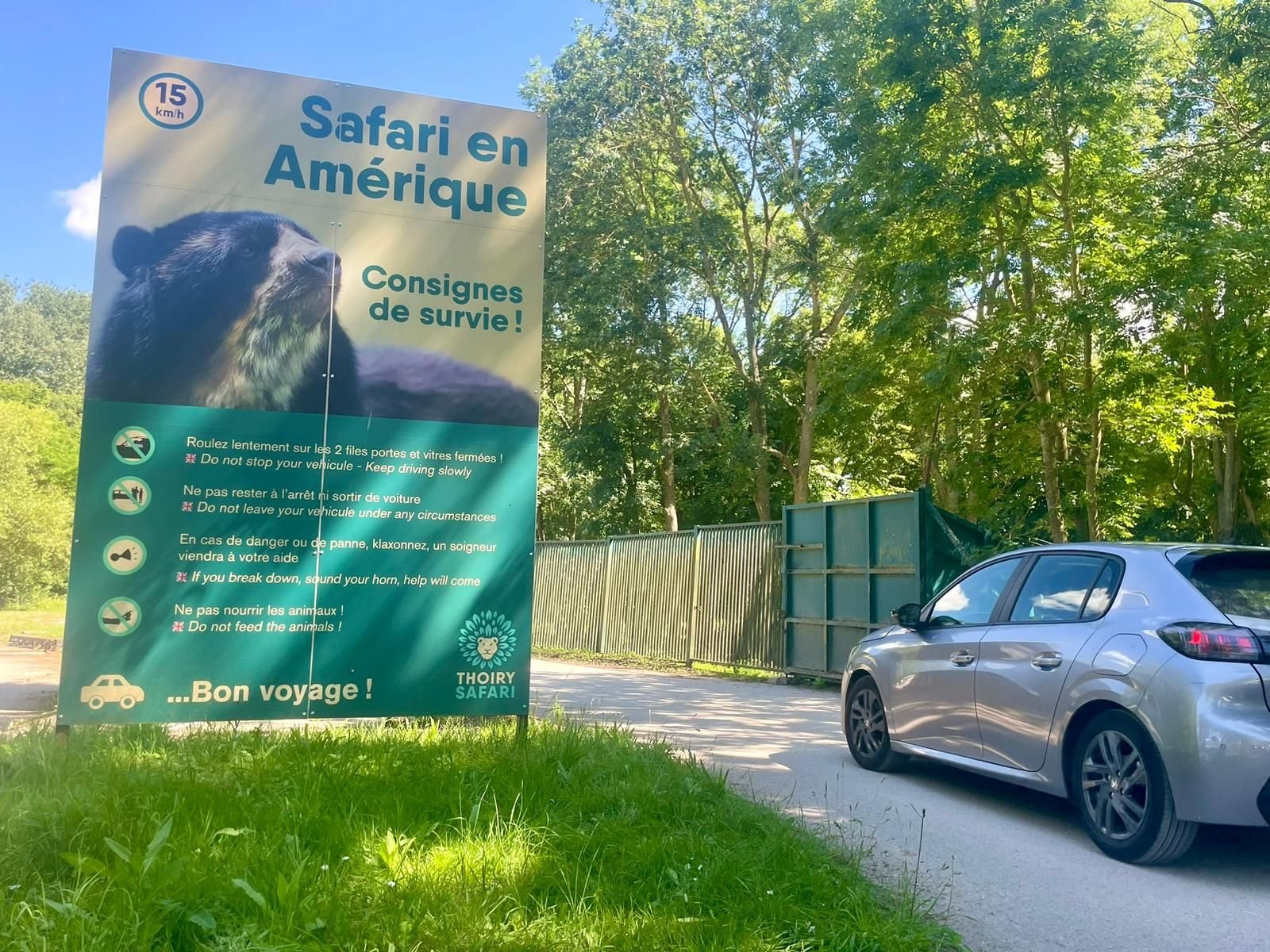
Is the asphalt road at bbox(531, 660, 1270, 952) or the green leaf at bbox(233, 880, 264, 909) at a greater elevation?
the green leaf at bbox(233, 880, 264, 909)

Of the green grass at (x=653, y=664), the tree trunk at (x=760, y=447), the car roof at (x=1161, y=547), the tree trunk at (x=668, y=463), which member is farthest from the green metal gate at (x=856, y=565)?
the tree trunk at (x=668, y=463)

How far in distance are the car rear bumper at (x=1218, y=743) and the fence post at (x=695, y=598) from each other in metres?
12.5

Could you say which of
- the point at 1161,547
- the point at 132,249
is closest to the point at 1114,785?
the point at 1161,547

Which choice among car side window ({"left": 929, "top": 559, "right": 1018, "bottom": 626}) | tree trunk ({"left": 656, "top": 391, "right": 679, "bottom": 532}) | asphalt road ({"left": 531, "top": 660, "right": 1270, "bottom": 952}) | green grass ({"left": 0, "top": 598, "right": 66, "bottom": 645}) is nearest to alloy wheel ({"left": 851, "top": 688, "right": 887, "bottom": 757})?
asphalt road ({"left": 531, "top": 660, "right": 1270, "bottom": 952})

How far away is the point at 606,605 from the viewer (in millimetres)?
20812

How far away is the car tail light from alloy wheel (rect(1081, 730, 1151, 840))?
1.88ft

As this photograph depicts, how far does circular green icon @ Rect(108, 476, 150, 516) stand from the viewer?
6.29m

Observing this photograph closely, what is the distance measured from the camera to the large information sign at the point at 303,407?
635 cm

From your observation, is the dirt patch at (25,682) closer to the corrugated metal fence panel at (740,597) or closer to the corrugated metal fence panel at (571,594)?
the corrugated metal fence panel at (571,594)

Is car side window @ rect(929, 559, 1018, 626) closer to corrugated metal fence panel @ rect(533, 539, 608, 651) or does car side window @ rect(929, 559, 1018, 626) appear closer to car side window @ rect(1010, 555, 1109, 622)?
car side window @ rect(1010, 555, 1109, 622)

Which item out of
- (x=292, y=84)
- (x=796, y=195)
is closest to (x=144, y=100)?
(x=292, y=84)

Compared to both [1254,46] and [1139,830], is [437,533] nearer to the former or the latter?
[1139,830]

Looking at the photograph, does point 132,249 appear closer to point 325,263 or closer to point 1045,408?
point 325,263

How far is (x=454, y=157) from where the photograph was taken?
719 centimetres
